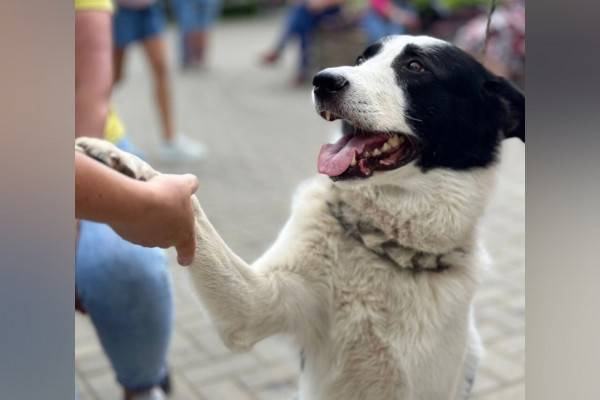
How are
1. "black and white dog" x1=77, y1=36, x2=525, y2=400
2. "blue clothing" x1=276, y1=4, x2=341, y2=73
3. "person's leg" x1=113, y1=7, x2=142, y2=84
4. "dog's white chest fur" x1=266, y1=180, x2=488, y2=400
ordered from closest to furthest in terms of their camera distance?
"black and white dog" x1=77, y1=36, x2=525, y2=400
"dog's white chest fur" x1=266, y1=180, x2=488, y2=400
"person's leg" x1=113, y1=7, x2=142, y2=84
"blue clothing" x1=276, y1=4, x2=341, y2=73

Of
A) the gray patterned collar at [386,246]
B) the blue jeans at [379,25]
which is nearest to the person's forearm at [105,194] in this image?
the gray patterned collar at [386,246]

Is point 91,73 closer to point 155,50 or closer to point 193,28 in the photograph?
point 155,50

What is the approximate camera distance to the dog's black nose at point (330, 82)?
1463 mm

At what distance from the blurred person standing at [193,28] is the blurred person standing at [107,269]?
832 cm

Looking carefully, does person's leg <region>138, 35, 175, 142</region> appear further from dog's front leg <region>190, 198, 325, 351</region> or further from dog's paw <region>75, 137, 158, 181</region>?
dog's paw <region>75, 137, 158, 181</region>

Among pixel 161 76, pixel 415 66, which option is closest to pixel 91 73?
pixel 415 66

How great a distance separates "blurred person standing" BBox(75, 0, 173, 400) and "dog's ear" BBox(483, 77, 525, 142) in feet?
3.43

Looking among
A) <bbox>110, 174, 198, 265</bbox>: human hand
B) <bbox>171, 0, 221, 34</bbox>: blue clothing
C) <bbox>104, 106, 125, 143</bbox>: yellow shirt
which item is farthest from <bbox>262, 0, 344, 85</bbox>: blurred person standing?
<bbox>110, 174, 198, 265</bbox>: human hand

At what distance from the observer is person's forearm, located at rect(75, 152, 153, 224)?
4.47ft

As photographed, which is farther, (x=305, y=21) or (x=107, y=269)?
(x=305, y=21)

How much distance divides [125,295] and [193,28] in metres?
8.99

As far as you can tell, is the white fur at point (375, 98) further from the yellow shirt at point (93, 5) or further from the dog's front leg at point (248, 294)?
the yellow shirt at point (93, 5)

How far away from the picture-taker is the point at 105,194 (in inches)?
54.1
